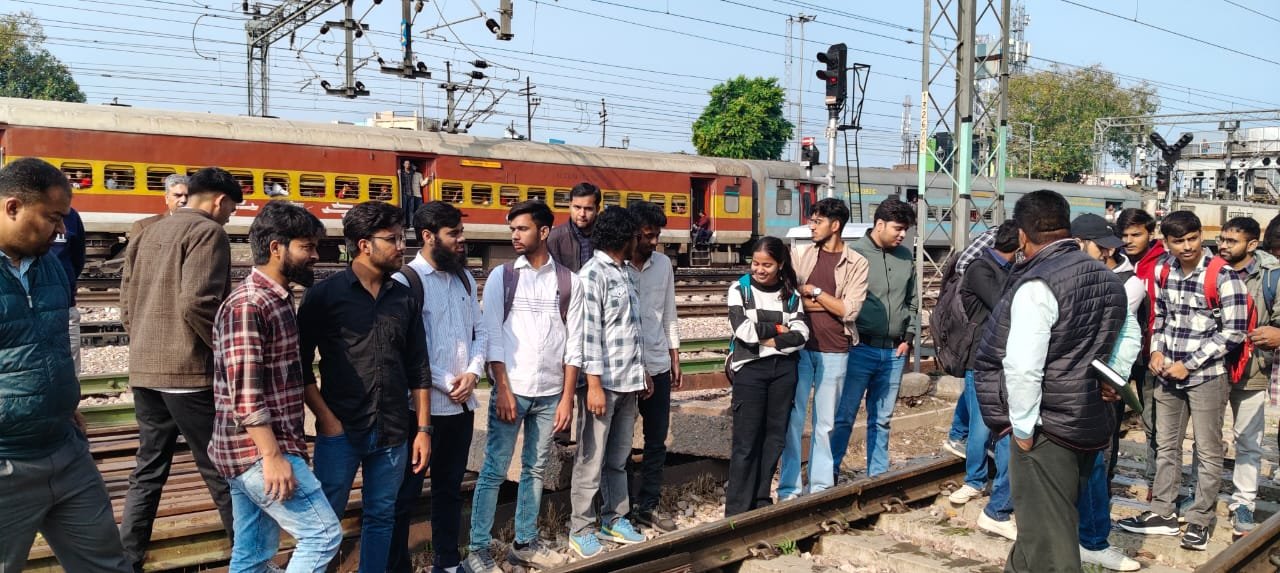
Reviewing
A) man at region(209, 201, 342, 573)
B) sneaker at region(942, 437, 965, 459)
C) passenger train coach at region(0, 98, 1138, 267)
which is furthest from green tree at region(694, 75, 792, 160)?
man at region(209, 201, 342, 573)

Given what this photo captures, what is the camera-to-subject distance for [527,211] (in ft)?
16.8

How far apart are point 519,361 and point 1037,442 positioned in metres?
2.51


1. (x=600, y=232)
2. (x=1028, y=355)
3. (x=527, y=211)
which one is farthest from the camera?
(x=600, y=232)

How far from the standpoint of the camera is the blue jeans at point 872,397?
6477mm

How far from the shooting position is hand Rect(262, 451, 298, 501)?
11.5 feet

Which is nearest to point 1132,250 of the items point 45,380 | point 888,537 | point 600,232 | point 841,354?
point 841,354

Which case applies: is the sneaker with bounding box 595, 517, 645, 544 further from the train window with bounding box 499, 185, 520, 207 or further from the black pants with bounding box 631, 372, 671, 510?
the train window with bounding box 499, 185, 520, 207

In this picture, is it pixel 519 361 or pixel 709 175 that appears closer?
pixel 519 361

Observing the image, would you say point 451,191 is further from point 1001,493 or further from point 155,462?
point 155,462

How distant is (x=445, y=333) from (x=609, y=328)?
1.05m

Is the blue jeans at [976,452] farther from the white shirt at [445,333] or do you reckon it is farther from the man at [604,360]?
the white shirt at [445,333]

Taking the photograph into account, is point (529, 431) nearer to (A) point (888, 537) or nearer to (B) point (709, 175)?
(A) point (888, 537)

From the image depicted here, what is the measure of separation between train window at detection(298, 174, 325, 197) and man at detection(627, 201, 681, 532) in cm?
1457

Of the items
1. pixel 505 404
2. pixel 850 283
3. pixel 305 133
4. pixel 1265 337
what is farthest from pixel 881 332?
pixel 305 133
